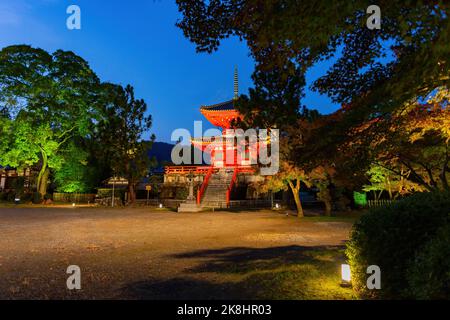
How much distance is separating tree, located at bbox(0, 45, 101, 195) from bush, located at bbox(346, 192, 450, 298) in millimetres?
28565

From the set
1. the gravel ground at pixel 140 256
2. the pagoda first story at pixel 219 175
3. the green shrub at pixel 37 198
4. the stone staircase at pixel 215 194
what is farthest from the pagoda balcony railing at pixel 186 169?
the gravel ground at pixel 140 256

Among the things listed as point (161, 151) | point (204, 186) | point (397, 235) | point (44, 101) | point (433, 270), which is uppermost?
point (161, 151)

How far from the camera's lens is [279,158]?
64.4ft

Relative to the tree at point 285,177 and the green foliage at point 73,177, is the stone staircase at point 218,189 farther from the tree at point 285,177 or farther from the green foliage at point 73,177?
the green foliage at point 73,177

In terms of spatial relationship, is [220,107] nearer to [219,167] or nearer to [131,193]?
[219,167]

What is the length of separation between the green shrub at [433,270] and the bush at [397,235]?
0.25 meters

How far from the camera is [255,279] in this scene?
19.6 ft

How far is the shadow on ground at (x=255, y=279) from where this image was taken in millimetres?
5152

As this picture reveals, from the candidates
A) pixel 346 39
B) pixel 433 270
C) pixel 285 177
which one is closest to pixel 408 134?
Result: pixel 346 39

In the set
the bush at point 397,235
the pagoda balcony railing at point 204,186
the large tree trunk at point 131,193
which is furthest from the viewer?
the large tree trunk at point 131,193

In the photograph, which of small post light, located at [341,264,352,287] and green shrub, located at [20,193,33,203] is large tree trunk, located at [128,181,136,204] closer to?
green shrub, located at [20,193,33,203]

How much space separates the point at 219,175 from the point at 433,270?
2817 cm

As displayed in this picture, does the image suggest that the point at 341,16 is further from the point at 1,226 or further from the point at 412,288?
the point at 1,226
